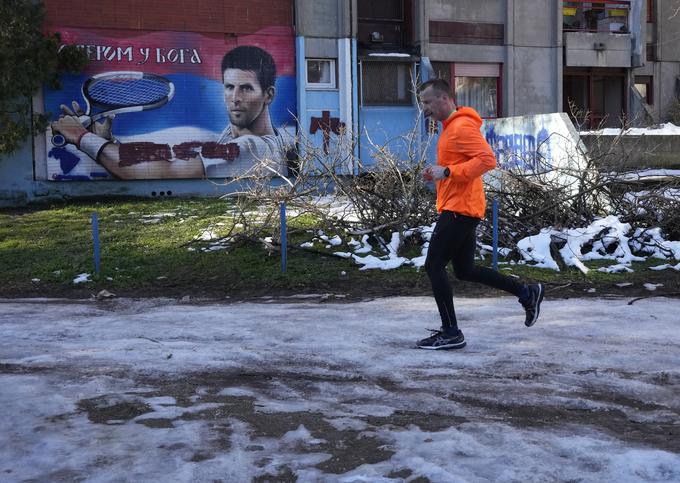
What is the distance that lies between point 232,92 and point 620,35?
1247 cm

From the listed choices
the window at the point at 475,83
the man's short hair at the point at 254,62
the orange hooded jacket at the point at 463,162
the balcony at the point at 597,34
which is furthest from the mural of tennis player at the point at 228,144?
the orange hooded jacket at the point at 463,162

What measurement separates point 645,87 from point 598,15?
322 cm

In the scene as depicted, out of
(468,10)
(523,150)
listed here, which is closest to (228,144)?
(468,10)

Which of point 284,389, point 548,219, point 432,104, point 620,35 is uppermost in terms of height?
point 620,35

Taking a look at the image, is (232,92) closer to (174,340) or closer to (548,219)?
(548,219)

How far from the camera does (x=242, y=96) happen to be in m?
20.2

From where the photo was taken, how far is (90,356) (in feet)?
18.5

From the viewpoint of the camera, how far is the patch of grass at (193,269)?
8.80m

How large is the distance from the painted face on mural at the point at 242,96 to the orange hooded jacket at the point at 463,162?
1507 cm

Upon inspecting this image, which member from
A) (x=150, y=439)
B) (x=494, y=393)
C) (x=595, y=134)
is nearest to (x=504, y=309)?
(x=494, y=393)

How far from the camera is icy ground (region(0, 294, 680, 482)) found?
3514 mm

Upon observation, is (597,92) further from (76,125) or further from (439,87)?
(439,87)

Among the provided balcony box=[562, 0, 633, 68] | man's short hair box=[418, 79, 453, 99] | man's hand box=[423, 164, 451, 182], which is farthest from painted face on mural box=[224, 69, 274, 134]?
man's hand box=[423, 164, 451, 182]

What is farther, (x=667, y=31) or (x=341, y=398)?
(x=667, y=31)
